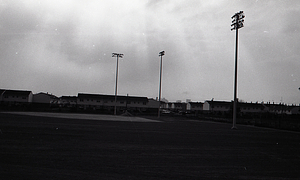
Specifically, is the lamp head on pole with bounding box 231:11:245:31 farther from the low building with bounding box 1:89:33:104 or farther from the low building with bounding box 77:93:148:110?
the low building with bounding box 1:89:33:104

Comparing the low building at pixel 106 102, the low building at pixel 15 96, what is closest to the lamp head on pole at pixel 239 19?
the low building at pixel 106 102

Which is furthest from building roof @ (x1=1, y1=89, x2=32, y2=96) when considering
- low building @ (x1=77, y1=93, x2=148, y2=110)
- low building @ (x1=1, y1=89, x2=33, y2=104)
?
low building @ (x1=77, y1=93, x2=148, y2=110)

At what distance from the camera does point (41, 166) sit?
256 inches

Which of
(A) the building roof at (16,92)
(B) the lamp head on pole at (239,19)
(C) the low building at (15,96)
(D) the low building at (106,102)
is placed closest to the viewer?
(B) the lamp head on pole at (239,19)

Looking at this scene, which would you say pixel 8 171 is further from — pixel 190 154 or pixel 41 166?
pixel 190 154

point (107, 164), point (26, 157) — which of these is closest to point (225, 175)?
point (107, 164)

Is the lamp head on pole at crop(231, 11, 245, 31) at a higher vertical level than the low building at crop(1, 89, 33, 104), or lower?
higher

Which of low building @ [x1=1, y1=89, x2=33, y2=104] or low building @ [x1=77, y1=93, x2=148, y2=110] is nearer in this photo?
low building @ [x1=1, y1=89, x2=33, y2=104]

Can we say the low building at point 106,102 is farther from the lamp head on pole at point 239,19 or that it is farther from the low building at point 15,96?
the lamp head on pole at point 239,19

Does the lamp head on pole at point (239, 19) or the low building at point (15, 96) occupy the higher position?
the lamp head on pole at point (239, 19)

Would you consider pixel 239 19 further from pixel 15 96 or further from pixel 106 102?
pixel 15 96

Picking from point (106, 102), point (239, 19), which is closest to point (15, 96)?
point (106, 102)

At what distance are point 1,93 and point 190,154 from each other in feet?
303

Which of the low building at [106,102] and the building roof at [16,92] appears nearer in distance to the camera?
the building roof at [16,92]
